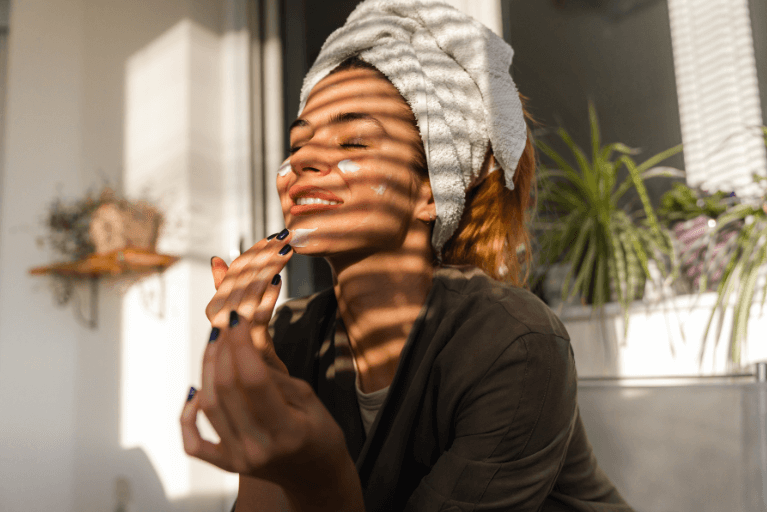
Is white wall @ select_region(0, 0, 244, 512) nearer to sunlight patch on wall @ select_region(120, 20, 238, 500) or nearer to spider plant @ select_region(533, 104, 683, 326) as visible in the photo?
sunlight patch on wall @ select_region(120, 20, 238, 500)

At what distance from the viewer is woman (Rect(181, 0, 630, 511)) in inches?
24.7

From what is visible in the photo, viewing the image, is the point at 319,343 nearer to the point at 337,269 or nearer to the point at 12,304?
the point at 337,269

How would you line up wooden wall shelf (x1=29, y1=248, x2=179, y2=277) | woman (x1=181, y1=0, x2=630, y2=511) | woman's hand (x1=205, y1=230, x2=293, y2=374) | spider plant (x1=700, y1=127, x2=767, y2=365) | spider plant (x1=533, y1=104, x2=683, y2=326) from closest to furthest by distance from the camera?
woman's hand (x1=205, y1=230, x2=293, y2=374) → woman (x1=181, y1=0, x2=630, y2=511) → spider plant (x1=700, y1=127, x2=767, y2=365) → spider plant (x1=533, y1=104, x2=683, y2=326) → wooden wall shelf (x1=29, y1=248, x2=179, y2=277)

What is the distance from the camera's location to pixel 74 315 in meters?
2.54

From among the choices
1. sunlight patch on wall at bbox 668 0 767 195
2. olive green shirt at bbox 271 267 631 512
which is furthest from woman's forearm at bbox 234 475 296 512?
sunlight patch on wall at bbox 668 0 767 195

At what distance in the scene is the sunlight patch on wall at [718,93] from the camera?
1.37 metres

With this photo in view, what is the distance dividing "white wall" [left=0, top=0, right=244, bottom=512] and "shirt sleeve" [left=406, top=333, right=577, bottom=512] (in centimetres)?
199

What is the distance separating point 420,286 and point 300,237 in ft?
0.73

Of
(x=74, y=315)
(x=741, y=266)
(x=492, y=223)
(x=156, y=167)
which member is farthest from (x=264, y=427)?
(x=74, y=315)

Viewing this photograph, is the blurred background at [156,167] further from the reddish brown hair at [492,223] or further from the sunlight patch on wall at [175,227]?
the reddish brown hair at [492,223]

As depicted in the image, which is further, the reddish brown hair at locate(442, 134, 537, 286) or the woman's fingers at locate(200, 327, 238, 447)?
the reddish brown hair at locate(442, 134, 537, 286)

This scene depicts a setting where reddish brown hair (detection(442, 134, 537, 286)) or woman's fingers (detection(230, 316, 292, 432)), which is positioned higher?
reddish brown hair (detection(442, 134, 537, 286))

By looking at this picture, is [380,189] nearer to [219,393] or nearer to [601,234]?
[219,393]

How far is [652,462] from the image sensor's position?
115cm
